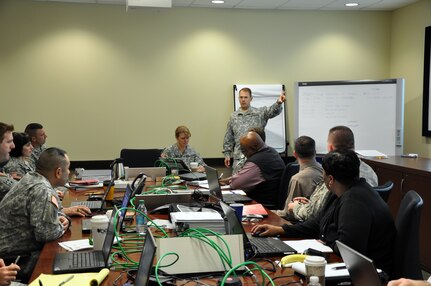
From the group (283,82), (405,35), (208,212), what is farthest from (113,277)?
(405,35)

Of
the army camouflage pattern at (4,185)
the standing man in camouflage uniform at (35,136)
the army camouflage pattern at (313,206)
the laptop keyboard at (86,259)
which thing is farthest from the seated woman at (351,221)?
the standing man in camouflage uniform at (35,136)

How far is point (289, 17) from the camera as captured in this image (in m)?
6.81

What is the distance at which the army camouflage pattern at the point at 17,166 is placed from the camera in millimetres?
4712

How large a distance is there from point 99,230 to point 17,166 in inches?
112

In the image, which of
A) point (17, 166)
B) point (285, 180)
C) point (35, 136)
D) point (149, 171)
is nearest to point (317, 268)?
point (285, 180)

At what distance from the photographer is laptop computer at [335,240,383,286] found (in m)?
1.31

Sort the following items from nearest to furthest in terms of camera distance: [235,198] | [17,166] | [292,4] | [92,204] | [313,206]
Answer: [313,206], [92,204], [235,198], [17,166], [292,4]

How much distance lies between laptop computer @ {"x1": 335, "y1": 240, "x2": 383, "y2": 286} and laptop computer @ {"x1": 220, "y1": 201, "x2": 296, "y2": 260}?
0.62 meters

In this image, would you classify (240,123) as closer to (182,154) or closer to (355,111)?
(182,154)

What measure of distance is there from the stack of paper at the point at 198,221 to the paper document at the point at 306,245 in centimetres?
37

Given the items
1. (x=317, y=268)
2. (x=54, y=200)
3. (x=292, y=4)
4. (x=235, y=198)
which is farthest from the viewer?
(x=292, y=4)

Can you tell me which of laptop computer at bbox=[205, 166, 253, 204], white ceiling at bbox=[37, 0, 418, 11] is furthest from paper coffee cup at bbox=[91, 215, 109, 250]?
white ceiling at bbox=[37, 0, 418, 11]

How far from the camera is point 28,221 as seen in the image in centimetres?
263

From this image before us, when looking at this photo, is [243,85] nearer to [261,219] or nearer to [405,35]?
[405,35]
